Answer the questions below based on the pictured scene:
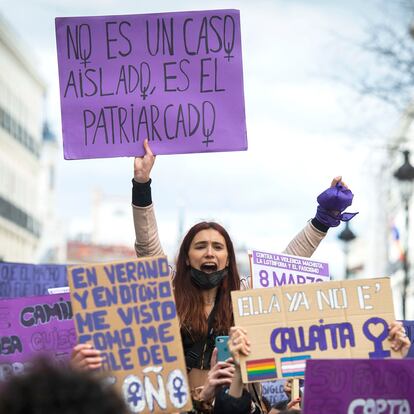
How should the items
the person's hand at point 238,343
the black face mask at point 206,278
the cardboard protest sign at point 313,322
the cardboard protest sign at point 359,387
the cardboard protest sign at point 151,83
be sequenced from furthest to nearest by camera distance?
the cardboard protest sign at point 151,83, the black face mask at point 206,278, the cardboard protest sign at point 313,322, the person's hand at point 238,343, the cardboard protest sign at point 359,387

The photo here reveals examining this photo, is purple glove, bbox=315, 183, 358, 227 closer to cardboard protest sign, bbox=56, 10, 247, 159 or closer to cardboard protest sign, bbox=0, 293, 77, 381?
cardboard protest sign, bbox=56, 10, 247, 159

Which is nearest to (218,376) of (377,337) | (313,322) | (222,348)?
(222,348)

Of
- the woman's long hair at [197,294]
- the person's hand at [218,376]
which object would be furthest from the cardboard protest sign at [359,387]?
the woman's long hair at [197,294]

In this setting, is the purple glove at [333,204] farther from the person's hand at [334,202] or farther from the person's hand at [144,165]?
the person's hand at [144,165]

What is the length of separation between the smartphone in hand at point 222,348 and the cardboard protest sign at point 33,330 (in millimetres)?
689

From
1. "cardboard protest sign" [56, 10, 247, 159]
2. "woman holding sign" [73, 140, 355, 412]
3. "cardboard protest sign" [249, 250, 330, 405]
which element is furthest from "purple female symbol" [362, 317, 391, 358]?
"cardboard protest sign" [56, 10, 247, 159]

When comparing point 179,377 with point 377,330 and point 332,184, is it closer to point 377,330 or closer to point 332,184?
point 377,330

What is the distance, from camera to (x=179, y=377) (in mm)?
4883

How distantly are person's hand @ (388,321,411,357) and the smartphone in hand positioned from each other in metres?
0.69

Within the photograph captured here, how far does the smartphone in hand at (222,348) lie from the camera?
5.36 metres

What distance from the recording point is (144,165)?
6117mm

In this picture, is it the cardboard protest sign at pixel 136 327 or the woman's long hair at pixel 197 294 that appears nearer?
the cardboard protest sign at pixel 136 327

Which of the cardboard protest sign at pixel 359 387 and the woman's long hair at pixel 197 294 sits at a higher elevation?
the woman's long hair at pixel 197 294

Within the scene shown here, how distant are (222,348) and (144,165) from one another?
1.14 meters
